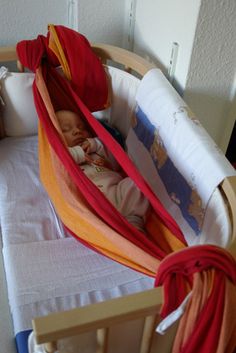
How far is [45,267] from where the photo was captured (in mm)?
993

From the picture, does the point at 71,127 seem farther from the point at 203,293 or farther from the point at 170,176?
the point at 203,293

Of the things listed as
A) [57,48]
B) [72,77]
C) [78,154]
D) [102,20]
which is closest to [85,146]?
[78,154]

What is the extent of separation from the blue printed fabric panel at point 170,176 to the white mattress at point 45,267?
22 centimetres

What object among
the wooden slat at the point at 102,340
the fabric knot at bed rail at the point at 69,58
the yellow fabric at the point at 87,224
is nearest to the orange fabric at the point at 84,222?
the yellow fabric at the point at 87,224

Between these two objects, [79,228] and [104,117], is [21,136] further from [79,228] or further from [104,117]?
[79,228]

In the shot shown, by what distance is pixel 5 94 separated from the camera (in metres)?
1.40

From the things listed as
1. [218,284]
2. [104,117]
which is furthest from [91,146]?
[218,284]

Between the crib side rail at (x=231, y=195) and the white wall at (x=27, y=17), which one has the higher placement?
the white wall at (x=27, y=17)

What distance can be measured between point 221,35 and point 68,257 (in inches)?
33.3

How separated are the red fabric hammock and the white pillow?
0.09m

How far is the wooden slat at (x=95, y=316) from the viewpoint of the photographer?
0.54 metres

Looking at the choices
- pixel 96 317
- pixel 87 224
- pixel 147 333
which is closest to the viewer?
pixel 96 317

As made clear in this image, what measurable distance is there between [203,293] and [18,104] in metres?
1.08

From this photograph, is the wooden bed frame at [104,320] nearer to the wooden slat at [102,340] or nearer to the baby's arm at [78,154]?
the wooden slat at [102,340]
